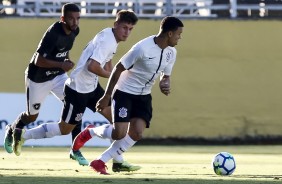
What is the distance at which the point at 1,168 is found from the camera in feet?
42.1

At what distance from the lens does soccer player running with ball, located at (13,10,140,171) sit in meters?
12.8

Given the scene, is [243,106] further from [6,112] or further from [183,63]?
[6,112]

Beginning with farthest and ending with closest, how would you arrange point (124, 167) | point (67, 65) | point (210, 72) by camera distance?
point (210, 72)
point (67, 65)
point (124, 167)

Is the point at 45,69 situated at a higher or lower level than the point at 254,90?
higher

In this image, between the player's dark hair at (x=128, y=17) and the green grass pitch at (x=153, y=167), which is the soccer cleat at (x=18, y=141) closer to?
the green grass pitch at (x=153, y=167)

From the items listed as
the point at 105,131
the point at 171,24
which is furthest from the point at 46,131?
the point at 171,24

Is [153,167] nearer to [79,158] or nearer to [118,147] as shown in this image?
[79,158]

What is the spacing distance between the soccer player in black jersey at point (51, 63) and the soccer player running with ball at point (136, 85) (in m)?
1.13

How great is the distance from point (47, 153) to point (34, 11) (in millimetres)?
5762

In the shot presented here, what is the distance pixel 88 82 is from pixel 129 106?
4.99ft

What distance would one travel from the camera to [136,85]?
12336 mm

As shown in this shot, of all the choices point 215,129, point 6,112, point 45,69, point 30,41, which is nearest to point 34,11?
point 30,41

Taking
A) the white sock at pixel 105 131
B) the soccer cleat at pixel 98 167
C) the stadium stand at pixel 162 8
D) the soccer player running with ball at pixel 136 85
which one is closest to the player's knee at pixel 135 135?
the soccer player running with ball at pixel 136 85

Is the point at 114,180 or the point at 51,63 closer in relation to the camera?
the point at 114,180
